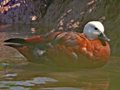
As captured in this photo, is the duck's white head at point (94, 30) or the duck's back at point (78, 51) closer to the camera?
the duck's back at point (78, 51)

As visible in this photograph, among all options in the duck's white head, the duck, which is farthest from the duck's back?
the duck's white head

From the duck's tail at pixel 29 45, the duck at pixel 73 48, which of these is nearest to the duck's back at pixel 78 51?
the duck at pixel 73 48

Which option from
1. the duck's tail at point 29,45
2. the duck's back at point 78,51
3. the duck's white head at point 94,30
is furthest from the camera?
the duck's tail at point 29,45

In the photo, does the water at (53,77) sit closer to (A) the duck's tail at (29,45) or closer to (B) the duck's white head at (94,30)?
(A) the duck's tail at (29,45)

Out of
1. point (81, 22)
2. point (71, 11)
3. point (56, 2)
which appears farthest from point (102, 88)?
point (56, 2)

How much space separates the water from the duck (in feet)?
0.49

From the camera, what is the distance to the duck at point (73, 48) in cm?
469

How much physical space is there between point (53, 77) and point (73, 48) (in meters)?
0.75

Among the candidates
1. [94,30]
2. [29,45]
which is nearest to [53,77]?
[29,45]

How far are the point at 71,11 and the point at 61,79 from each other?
5.98 m

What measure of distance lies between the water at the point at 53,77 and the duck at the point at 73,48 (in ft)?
0.49

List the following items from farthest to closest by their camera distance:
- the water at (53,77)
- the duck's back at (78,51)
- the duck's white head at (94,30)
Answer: the duck's white head at (94,30) → the duck's back at (78,51) → the water at (53,77)

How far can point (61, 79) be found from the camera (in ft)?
13.6

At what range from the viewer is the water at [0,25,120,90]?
12.3ft
